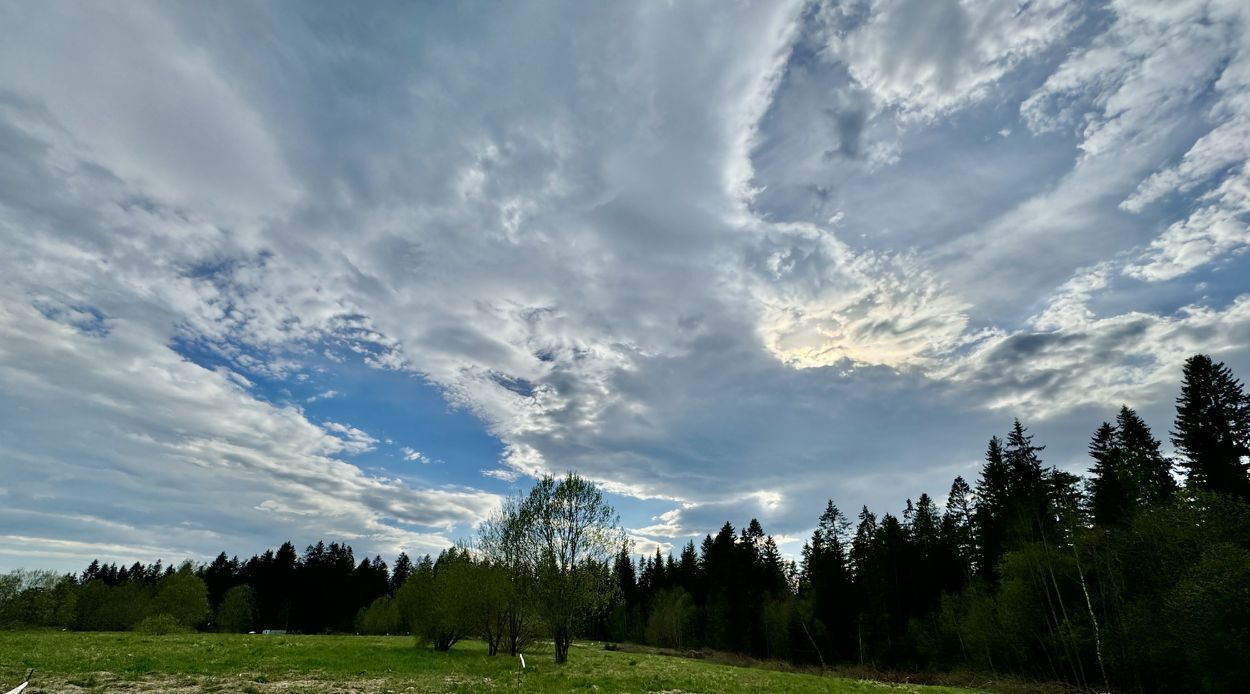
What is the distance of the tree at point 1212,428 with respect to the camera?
45.2 metres

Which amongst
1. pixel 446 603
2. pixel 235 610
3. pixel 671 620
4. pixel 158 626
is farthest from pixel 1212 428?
pixel 235 610

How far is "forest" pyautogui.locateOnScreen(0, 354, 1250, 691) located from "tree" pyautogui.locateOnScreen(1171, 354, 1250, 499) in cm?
12

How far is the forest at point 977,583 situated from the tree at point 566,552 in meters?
0.14

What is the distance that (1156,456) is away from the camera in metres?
54.1

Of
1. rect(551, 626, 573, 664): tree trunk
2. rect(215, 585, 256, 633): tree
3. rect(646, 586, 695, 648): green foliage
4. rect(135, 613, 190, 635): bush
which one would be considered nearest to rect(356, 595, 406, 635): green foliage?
rect(215, 585, 256, 633): tree

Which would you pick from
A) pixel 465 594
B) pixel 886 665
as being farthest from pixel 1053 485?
pixel 465 594

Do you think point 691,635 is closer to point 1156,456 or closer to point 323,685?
point 1156,456

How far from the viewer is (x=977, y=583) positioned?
203 feet

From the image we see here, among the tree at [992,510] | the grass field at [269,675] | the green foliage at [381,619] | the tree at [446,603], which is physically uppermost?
the tree at [992,510]

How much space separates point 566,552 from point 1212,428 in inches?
2160

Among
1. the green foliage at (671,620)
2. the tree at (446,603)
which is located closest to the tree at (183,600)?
the tree at (446,603)

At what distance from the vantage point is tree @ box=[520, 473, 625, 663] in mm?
43719

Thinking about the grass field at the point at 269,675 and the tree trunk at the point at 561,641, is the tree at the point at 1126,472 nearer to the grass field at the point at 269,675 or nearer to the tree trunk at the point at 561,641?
the grass field at the point at 269,675

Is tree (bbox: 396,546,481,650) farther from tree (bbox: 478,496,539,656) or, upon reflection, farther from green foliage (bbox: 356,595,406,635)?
green foliage (bbox: 356,595,406,635)
